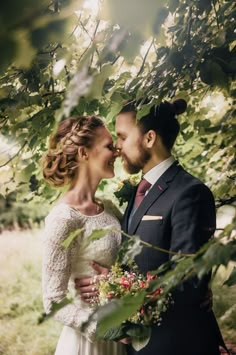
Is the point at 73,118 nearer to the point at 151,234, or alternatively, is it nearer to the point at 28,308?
the point at 151,234

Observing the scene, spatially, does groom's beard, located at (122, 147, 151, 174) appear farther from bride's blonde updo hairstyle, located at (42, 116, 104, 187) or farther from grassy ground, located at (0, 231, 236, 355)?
grassy ground, located at (0, 231, 236, 355)

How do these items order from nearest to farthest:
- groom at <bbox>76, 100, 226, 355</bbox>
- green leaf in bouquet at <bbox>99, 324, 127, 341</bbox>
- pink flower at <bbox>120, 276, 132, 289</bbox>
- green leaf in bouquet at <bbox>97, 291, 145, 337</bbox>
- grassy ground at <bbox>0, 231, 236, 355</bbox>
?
green leaf in bouquet at <bbox>97, 291, 145, 337</bbox> → green leaf in bouquet at <bbox>99, 324, 127, 341</bbox> → pink flower at <bbox>120, 276, 132, 289</bbox> → groom at <bbox>76, 100, 226, 355</bbox> → grassy ground at <bbox>0, 231, 236, 355</bbox>

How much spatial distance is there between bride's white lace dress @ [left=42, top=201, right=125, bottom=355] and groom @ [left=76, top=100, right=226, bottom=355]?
0.17 feet

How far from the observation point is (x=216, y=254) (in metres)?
→ 0.54

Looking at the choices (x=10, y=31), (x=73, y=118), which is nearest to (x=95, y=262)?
(x=73, y=118)

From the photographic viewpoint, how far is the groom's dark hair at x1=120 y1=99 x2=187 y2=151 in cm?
145

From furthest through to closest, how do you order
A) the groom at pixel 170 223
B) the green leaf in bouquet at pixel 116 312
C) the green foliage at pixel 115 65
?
1. the groom at pixel 170 223
2. the green leaf in bouquet at pixel 116 312
3. the green foliage at pixel 115 65

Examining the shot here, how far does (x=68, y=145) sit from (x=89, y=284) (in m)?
0.42

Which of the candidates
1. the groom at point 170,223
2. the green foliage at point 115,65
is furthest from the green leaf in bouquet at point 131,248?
the groom at point 170,223

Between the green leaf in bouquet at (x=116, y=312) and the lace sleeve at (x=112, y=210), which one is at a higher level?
the green leaf in bouquet at (x=116, y=312)

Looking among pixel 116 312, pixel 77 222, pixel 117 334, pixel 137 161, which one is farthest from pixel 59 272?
pixel 116 312

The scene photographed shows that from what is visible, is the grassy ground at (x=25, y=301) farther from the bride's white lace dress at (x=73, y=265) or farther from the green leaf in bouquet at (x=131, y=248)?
the green leaf in bouquet at (x=131, y=248)

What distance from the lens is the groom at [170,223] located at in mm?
1296

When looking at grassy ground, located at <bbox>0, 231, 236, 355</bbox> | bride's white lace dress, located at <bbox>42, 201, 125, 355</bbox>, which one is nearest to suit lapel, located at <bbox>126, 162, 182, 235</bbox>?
bride's white lace dress, located at <bbox>42, 201, 125, 355</bbox>
